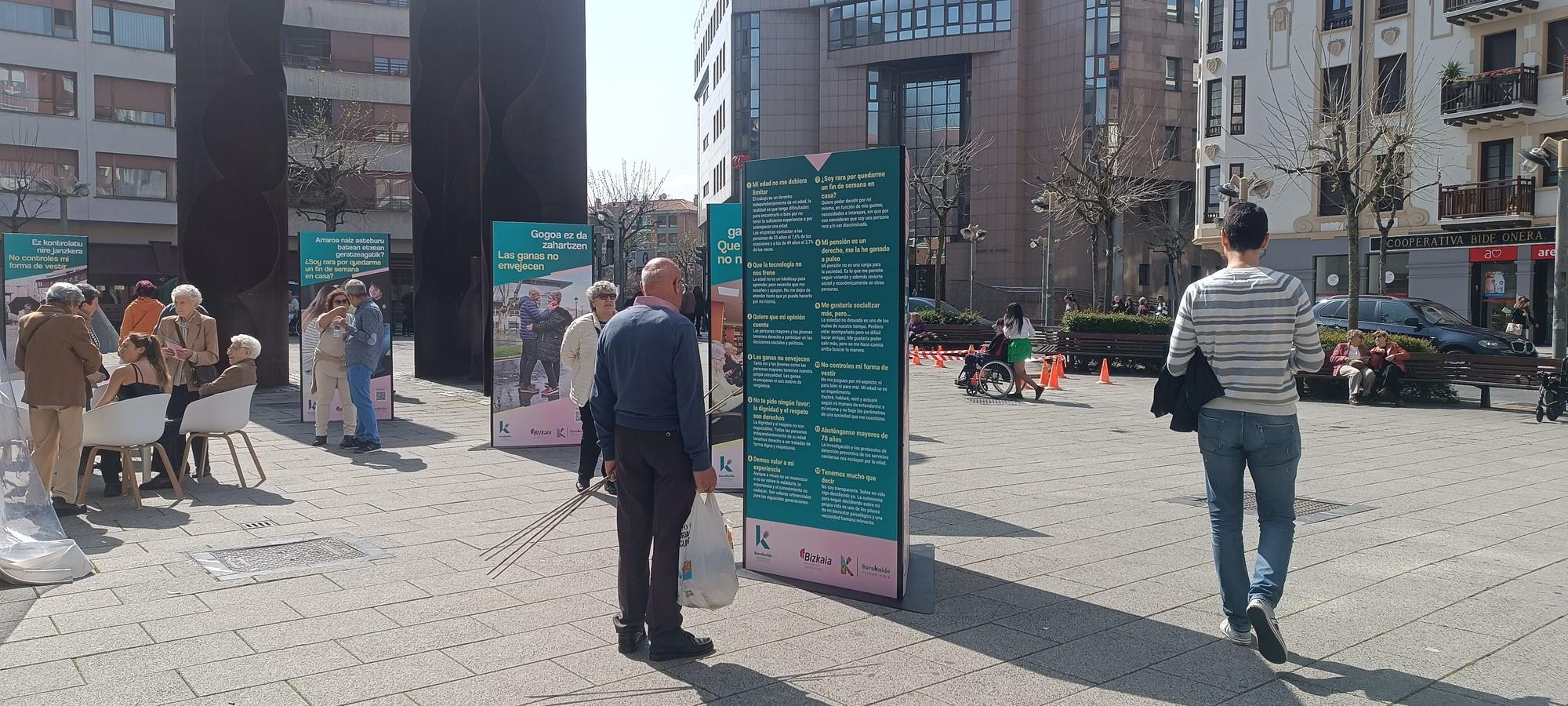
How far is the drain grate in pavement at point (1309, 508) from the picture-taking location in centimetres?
816

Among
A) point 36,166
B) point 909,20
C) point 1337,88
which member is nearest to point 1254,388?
point 1337,88

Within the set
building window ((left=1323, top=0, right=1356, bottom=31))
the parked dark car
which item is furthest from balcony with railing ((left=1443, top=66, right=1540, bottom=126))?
the parked dark car

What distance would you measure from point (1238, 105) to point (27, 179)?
146ft

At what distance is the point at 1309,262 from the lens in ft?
128

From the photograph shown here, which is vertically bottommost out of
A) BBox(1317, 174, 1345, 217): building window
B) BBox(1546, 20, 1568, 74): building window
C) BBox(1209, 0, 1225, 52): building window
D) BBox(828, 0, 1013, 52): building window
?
BBox(1317, 174, 1345, 217): building window

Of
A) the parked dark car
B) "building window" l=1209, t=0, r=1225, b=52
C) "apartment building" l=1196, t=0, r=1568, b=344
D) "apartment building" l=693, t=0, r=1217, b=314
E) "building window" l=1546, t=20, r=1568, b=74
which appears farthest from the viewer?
A: "apartment building" l=693, t=0, r=1217, b=314

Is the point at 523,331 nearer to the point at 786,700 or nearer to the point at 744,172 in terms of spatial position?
the point at 744,172

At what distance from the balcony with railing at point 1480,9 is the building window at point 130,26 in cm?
4712

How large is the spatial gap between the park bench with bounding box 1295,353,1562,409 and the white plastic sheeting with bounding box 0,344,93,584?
14.9 metres

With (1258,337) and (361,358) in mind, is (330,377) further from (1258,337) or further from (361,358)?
(1258,337)

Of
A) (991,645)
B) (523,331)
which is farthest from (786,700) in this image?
(523,331)

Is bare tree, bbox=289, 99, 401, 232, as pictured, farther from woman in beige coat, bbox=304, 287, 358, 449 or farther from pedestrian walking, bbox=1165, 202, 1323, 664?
pedestrian walking, bbox=1165, 202, 1323, 664

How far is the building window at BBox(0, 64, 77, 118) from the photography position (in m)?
45.7

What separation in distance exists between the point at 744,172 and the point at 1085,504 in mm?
3917
